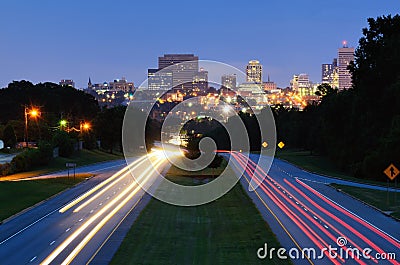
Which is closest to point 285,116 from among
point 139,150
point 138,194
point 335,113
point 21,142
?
point 139,150

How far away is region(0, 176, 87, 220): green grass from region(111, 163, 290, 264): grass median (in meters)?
9.48

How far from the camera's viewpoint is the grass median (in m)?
27.0

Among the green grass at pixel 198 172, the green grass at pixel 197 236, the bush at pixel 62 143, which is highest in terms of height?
the bush at pixel 62 143

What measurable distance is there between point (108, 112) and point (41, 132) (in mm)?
32462

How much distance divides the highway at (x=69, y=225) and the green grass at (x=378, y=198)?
58.2 feet

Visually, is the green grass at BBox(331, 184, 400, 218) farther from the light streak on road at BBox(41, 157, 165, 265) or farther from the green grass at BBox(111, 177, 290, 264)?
the light streak on road at BBox(41, 157, 165, 265)

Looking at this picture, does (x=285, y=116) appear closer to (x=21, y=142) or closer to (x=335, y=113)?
(x=335, y=113)

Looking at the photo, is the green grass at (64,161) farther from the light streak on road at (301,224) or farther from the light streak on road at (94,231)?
the light streak on road at (301,224)

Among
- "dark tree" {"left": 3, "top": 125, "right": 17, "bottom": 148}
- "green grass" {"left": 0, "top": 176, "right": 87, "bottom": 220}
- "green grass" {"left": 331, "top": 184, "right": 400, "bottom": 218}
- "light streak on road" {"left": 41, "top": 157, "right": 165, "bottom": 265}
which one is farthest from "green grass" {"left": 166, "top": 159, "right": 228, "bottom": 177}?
"dark tree" {"left": 3, "top": 125, "right": 17, "bottom": 148}

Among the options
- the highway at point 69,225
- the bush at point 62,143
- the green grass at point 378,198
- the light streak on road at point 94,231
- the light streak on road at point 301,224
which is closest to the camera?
the light streak on road at point 94,231

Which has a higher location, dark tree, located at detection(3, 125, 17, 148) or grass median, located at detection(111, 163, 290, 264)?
dark tree, located at detection(3, 125, 17, 148)

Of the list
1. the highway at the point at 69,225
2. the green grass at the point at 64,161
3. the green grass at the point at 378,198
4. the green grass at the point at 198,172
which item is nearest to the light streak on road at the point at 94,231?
the highway at the point at 69,225

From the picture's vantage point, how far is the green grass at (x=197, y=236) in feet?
88.6

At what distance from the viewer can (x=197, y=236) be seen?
33.7 meters
